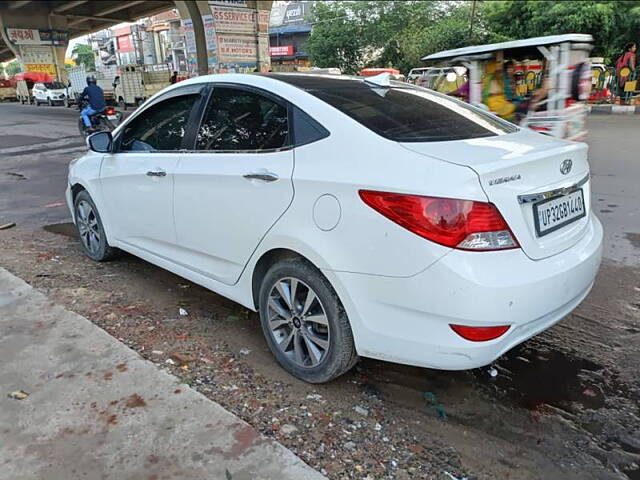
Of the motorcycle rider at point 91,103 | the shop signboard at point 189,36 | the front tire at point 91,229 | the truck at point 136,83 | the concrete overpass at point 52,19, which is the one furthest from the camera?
the concrete overpass at point 52,19

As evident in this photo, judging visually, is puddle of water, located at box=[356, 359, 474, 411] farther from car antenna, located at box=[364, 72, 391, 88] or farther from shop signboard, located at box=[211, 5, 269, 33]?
shop signboard, located at box=[211, 5, 269, 33]

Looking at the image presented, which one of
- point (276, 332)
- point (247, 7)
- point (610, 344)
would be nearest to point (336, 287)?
point (276, 332)

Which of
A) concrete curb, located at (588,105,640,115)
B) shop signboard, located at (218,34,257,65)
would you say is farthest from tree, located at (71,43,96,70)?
concrete curb, located at (588,105,640,115)

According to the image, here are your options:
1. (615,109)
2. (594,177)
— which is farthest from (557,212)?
(615,109)

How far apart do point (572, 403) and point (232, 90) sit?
265cm

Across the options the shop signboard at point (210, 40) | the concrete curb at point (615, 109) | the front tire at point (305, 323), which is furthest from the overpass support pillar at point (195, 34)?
the front tire at point (305, 323)

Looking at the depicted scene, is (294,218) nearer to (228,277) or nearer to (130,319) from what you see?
(228,277)

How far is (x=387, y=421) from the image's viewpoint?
2590 millimetres

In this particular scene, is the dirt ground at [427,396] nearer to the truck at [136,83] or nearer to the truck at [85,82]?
the truck at [136,83]

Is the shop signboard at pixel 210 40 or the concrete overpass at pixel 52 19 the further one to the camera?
the concrete overpass at pixel 52 19

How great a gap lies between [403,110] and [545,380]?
5.72ft

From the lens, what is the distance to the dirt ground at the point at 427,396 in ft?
7.60

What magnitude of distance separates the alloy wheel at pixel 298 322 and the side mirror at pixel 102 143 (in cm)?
216

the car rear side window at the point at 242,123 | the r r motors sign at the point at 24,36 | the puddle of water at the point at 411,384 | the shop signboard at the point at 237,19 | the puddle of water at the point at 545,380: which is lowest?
the puddle of water at the point at 545,380
